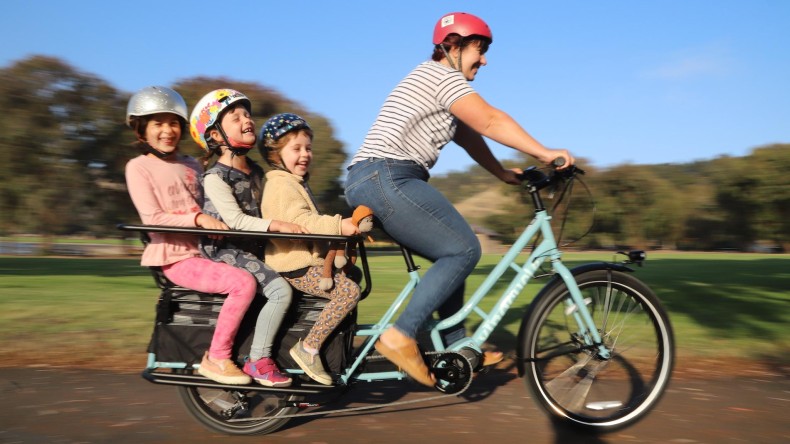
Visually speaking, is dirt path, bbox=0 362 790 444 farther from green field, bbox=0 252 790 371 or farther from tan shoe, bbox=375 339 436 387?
green field, bbox=0 252 790 371

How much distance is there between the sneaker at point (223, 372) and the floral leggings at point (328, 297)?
37 centimetres

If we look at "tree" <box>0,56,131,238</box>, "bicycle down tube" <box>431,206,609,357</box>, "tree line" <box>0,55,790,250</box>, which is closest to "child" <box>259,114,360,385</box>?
"bicycle down tube" <box>431,206,609,357</box>

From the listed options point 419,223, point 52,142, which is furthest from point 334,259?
point 52,142

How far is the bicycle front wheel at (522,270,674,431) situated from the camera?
337 centimetres

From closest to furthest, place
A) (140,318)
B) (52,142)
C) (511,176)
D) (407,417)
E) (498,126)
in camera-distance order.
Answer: (498,126)
(407,417)
(511,176)
(140,318)
(52,142)

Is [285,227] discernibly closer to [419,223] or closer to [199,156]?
[419,223]

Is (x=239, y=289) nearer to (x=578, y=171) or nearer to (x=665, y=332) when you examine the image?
(x=578, y=171)

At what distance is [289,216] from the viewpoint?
3.34m

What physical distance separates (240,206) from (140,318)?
15.2ft

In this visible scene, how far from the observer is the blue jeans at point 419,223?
326cm

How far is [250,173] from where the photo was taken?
141 inches

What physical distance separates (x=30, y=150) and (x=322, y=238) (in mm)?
19028

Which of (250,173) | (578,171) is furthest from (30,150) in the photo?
(578,171)

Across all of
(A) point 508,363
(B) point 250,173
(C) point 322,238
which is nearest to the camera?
(C) point 322,238
